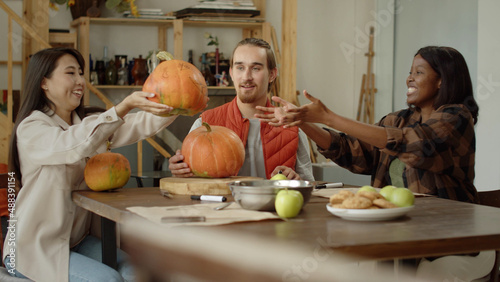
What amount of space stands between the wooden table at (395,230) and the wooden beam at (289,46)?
399cm

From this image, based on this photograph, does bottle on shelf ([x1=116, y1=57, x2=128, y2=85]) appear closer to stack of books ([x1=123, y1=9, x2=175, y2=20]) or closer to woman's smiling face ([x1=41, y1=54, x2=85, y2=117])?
stack of books ([x1=123, y1=9, x2=175, y2=20])

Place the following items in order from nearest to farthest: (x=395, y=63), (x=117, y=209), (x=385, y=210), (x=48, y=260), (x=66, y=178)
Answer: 1. (x=385, y=210)
2. (x=117, y=209)
3. (x=48, y=260)
4. (x=66, y=178)
5. (x=395, y=63)

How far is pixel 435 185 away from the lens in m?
2.38

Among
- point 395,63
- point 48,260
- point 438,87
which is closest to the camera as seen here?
point 48,260

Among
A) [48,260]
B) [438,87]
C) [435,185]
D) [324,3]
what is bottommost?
[48,260]

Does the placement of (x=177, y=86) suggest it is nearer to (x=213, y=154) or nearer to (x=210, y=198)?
(x=213, y=154)

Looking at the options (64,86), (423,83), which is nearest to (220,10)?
(423,83)

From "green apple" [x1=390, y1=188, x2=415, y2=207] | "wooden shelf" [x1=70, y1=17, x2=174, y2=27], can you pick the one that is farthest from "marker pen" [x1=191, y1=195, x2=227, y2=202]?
"wooden shelf" [x1=70, y1=17, x2=174, y2=27]

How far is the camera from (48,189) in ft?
6.91

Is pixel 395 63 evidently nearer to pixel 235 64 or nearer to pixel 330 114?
pixel 235 64

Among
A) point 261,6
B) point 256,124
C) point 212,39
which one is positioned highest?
point 261,6

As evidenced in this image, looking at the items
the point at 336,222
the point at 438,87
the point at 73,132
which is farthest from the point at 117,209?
the point at 438,87

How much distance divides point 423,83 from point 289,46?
3.18 meters

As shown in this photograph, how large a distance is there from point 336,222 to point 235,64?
1.46 meters
